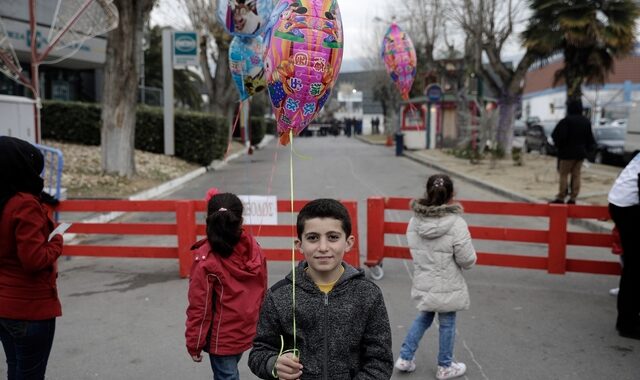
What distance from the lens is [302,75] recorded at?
3.47m

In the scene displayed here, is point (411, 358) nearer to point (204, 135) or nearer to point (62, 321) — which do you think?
point (62, 321)

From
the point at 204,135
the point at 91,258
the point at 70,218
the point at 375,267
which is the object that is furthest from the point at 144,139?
the point at 375,267

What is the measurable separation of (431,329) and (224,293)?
266cm

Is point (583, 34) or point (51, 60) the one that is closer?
point (583, 34)

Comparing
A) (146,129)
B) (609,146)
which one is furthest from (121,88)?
(609,146)

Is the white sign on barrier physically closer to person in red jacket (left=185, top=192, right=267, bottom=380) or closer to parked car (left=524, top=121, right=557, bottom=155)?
person in red jacket (left=185, top=192, right=267, bottom=380)

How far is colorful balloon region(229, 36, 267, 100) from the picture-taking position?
5.56 metres

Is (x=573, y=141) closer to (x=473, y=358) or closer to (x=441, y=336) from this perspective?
(x=473, y=358)

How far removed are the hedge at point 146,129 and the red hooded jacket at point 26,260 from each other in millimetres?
17309

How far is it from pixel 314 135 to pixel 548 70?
26375 mm

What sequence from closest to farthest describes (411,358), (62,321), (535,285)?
(411,358) → (62,321) → (535,285)

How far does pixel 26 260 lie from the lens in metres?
2.88

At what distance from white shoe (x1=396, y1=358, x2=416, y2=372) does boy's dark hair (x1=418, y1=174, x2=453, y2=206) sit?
1179mm

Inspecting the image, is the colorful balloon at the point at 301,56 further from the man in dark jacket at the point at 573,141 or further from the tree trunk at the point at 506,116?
the tree trunk at the point at 506,116
